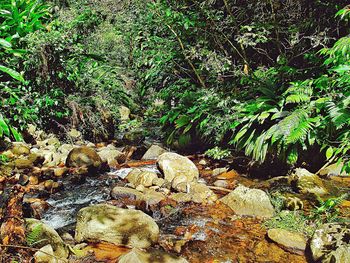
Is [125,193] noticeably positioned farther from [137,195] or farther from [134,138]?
[134,138]

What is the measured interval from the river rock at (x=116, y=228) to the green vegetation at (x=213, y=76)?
246 cm

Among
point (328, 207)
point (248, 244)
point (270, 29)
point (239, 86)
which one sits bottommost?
point (248, 244)

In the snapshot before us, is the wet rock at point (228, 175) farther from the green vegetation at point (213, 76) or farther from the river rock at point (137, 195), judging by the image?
the river rock at point (137, 195)

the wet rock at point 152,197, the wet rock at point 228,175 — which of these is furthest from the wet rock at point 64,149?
the wet rock at point 228,175

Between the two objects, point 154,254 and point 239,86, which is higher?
point 239,86

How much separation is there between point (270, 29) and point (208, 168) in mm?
3300

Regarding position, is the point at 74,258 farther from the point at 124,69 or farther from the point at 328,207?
the point at 124,69

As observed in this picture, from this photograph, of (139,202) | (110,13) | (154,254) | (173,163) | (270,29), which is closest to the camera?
(154,254)

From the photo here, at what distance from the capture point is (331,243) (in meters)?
3.23

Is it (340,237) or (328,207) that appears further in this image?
(328,207)

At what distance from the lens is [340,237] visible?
324 centimetres

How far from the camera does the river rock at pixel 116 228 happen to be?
3.51 m

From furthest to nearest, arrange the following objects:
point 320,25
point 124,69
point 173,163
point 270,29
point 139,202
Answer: point 124,69 → point 270,29 → point 320,25 → point 173,163 → point 139,202

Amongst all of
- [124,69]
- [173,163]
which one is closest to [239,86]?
[173,163]
